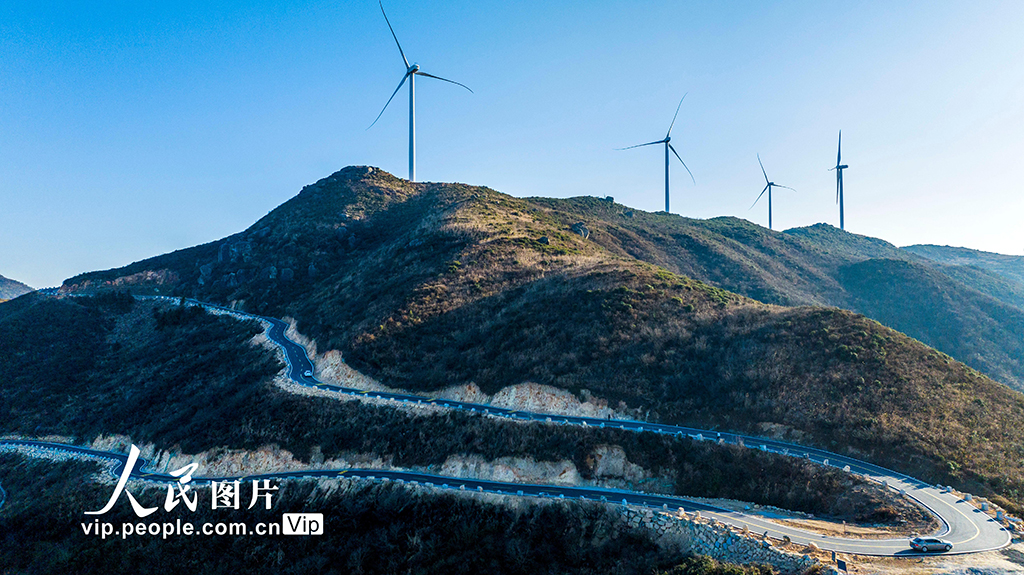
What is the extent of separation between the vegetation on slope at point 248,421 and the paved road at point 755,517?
5.08ft

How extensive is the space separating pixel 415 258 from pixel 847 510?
63.2 meters

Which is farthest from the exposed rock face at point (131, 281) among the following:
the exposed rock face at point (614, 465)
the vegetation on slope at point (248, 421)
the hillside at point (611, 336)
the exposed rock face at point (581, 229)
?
the exposed rock face at point (614, 465)

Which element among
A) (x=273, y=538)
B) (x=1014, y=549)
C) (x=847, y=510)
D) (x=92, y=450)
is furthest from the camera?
(x=92, y=450)

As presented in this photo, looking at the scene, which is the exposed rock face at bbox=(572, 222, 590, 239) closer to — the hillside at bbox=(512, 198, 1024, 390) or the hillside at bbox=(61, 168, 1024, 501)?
the hillside at bbox=(61, 168, 1024, 501)

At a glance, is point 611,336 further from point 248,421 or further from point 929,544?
point 248,421

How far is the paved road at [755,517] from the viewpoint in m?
25.5

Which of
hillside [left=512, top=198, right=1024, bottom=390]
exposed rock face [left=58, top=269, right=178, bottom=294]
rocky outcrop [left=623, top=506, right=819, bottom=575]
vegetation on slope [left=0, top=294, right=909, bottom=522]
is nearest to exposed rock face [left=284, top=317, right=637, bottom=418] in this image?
vegetation on slope [left=0, top=294, right=909, bottom=522]

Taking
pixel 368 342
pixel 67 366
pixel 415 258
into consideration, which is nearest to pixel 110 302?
pixel 67 366

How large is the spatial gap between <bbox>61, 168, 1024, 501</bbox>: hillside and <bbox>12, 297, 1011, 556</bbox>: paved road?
1902 millimetres

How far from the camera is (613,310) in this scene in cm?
5528

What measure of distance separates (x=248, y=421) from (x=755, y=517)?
42385 mm

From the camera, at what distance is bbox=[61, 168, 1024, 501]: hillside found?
37.7 m

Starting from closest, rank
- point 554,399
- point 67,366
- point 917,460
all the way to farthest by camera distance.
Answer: point 917,460
point 554,399
point 67,366

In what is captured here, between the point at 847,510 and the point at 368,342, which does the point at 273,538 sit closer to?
the point at 368,342
